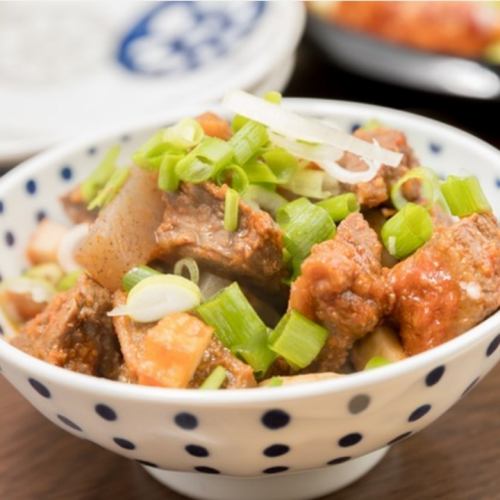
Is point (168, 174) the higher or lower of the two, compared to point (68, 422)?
higher

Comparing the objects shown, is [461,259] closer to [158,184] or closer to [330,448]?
[330,448]

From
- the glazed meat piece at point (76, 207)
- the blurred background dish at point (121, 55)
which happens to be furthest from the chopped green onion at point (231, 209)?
the blurred background dish at point (121, 55)

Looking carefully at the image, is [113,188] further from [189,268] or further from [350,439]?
[350,439]

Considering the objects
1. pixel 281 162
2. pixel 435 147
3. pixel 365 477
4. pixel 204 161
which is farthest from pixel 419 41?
pixel 365 477

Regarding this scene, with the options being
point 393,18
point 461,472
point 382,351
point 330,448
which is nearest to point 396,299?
point 382,351

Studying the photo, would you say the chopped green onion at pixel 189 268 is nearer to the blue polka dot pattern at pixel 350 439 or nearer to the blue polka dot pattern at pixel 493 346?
the blue polka dot pattern at pixel 350 439

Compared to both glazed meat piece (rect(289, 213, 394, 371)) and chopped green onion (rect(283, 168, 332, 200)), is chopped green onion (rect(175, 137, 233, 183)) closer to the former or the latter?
chopped green onion (rect(283, 168, 332, 200))
